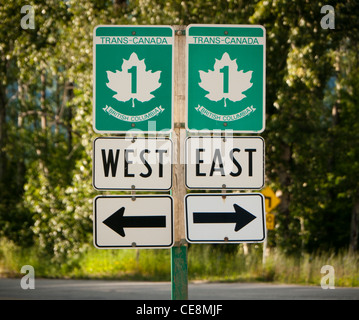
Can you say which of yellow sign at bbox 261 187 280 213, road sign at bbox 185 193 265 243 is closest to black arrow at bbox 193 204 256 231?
road sign at bbox 185 193 265 243

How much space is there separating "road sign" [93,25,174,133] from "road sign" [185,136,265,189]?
0.77ft

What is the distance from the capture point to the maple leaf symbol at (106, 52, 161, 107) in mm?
4422

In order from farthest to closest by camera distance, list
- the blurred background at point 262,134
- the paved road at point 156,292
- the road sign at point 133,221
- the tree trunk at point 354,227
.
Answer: the tree trunk at point 354,227, the paved road at point 156,292, the blurred background at point 262,134, the road sign at point 133,221

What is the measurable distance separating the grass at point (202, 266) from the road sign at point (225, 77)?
15172 mm

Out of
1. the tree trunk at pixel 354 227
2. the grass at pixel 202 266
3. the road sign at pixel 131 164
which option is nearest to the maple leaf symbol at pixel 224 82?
the road sign at pixel 131 164

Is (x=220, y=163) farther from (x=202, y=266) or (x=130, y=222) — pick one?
(x=202, y=266)

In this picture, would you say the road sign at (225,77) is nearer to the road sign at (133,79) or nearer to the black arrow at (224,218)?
the road sign at (133,79)

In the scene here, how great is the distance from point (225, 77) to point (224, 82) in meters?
0.03

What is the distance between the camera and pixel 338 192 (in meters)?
35.8

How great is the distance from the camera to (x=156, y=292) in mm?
15867

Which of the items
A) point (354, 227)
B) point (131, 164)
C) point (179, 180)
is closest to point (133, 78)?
point (131, 164)

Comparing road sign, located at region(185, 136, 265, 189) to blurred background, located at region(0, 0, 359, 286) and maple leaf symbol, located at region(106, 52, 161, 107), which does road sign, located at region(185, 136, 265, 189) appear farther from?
blurred background, located at region(0, 0, 359, 286)

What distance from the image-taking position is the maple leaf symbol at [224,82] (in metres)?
4.43

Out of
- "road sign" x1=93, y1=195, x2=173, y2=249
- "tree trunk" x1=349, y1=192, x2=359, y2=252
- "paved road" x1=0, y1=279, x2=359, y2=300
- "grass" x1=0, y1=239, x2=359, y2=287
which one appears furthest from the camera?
"tree trunk" x1=349, y1=192, x2=359, y2=252
